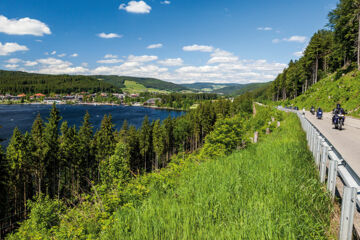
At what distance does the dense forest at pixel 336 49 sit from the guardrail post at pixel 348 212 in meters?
37.9

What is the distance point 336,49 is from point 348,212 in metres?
52.5

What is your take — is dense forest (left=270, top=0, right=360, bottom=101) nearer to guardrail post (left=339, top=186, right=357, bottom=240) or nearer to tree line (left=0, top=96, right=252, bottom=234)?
tree line (left=0, top=96, right=252, bottom=234)

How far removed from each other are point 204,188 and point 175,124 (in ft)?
233

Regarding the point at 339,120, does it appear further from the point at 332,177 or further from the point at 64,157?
the point at 64,157

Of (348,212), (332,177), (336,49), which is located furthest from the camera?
(336,49)

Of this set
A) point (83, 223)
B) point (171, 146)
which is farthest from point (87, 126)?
point (83, 223)

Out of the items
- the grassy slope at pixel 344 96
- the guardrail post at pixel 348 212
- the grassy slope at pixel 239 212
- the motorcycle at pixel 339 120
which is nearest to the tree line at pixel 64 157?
the motorcycle at pixel 339 120

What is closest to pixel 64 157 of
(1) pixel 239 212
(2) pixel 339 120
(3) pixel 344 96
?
(2) pixel 339 120

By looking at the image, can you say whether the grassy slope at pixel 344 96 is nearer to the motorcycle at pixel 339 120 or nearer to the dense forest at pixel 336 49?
the dense forest at pixel 336 49

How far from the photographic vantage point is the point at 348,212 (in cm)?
258

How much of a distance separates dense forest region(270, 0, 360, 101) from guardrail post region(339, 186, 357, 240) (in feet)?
124

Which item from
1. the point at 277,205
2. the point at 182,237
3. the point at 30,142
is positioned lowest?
the point at 30,142

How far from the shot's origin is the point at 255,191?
13.6 feet

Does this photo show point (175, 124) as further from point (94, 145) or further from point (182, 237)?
point (182, 237)
